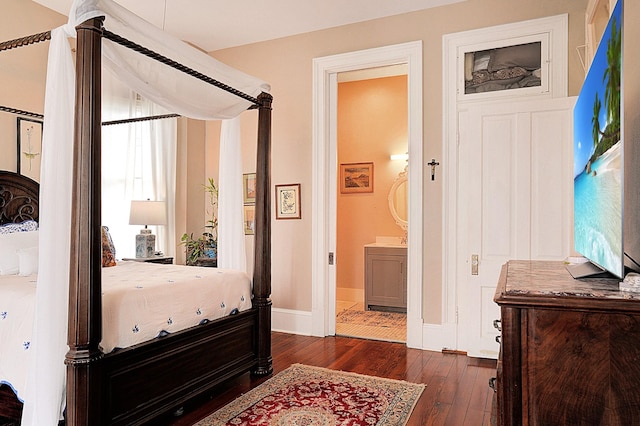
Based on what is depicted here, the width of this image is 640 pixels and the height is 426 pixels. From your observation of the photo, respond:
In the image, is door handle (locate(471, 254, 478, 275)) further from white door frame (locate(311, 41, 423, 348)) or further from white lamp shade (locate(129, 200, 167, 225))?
white lamp shade (locate(129, 200, 167, 225))

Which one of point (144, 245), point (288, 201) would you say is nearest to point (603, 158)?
point (288, 201)

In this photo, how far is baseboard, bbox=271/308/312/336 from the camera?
4.96m

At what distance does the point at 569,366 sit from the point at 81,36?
242cm

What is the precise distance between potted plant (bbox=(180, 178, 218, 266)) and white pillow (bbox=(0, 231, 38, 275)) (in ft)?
5.82

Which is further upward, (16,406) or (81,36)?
(81,36)

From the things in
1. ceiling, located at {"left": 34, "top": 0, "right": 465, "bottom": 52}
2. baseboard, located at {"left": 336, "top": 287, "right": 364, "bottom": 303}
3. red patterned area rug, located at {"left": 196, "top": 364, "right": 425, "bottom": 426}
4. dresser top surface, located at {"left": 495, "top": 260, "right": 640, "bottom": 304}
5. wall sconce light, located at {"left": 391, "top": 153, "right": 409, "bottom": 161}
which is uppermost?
ceiling, located at {"left": 34, "top": 0, "right": 465, "bottom": 52}

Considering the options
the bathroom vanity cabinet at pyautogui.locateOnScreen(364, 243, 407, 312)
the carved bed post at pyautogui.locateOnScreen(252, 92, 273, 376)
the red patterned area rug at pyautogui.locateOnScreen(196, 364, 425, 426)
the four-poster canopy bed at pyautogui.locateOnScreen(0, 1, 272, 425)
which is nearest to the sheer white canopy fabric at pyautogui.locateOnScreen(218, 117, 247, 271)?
the carved bed post at pyautogui.locateOnScreen(252, 92, 273, 376)

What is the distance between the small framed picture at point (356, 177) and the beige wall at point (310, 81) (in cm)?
193

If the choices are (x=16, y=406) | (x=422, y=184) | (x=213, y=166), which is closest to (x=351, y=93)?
(x=213, y=166)

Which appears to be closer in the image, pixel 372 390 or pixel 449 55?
pixel 372 390

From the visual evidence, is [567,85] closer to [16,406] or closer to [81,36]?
[81,36]

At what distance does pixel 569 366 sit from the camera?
1398mm

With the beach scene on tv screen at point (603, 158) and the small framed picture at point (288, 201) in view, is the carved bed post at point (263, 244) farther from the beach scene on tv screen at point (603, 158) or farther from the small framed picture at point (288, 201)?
the beach scene on tv screen at point (603, 158)

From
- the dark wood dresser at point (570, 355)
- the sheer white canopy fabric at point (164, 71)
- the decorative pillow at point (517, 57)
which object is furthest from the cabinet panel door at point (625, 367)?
the decorative pillow at point (517, 57)
